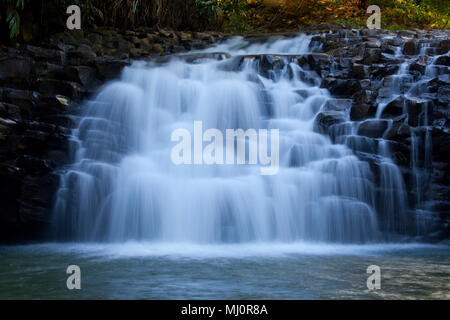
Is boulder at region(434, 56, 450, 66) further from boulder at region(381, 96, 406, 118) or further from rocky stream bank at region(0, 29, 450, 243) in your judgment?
boulder at region(381, 96, 406, 118)

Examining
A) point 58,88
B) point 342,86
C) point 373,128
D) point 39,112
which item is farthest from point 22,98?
point 373,128

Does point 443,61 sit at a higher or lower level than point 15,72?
higher

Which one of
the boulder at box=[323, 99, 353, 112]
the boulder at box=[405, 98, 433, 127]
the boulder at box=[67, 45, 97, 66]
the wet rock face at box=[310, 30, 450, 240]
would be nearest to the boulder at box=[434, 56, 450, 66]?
the wet rock face at box=[310, 30, 450, 240]

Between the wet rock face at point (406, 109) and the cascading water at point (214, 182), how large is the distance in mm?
283

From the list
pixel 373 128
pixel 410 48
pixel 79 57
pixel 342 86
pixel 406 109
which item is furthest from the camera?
pixel 410 48

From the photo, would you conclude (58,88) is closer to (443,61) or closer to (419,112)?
(419,112)

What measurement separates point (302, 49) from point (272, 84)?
2.66 m

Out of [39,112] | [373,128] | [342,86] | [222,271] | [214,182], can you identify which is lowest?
[222,271]

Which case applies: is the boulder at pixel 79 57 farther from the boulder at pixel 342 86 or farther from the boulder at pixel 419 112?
the boulder at pixel 419 112

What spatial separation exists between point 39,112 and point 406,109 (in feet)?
21.1

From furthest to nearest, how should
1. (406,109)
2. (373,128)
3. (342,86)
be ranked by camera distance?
(342,86)
(406,109)
(373,128)

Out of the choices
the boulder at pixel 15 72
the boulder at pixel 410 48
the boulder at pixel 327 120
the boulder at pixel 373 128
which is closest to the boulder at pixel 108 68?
the boulder at pixel 15 72

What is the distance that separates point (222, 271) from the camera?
4.00m

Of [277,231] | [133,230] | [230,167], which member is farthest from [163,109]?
[277,231]
